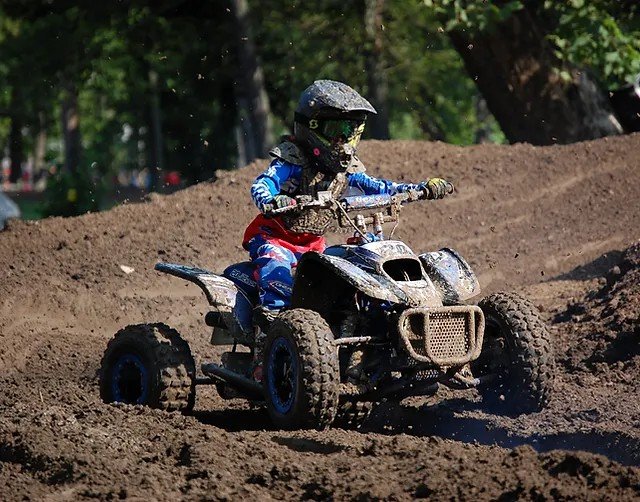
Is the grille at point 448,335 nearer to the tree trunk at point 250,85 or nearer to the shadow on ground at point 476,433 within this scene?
the shadow on ground at point 476,433

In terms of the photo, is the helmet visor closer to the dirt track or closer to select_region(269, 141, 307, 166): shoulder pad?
select_region(269, 141, 307, 166): shoulder pad

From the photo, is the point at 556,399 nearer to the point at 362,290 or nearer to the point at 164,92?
the point at 362,290

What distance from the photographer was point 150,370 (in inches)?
346

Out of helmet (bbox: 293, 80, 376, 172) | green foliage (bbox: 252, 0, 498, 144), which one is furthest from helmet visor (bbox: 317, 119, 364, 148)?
green foliage (bbox: 252, 0, 498, 144)

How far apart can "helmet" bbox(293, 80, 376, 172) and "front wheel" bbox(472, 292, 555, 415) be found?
4.74ft

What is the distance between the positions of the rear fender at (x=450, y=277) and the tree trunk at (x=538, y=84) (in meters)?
11.0

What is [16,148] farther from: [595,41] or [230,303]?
[230,303]

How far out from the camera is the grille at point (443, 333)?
7731 millimetres

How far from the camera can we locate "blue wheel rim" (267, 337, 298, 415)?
8008 mm

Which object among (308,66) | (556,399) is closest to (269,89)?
(308,66)

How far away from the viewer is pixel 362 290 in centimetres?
777

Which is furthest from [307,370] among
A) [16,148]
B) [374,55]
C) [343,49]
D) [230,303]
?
[16,148]

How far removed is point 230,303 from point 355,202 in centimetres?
120

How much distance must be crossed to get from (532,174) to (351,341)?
343 inches
